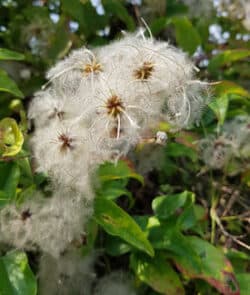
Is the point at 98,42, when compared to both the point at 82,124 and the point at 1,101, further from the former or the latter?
the point at 82,124

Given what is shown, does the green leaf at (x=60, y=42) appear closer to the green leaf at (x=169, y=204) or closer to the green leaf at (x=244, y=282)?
the green leaf at (x=169, y=204)

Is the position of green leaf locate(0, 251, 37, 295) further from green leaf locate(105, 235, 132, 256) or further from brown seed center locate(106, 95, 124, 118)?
brown seed center locate(106, 95, 124, 118)

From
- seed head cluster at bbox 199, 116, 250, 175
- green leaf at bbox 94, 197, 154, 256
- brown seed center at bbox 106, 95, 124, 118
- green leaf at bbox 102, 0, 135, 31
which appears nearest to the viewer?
brown seed center at bbox 106, 95, 124, 118

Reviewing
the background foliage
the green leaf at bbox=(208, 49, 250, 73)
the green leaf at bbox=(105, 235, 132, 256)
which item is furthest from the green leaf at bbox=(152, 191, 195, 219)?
the green leaf at bbox=(208, 49, 250, 73)

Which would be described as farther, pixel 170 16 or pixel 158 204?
pixel 170 16

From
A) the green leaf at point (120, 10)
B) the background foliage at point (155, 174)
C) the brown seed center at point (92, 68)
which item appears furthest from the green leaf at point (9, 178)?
the green leaf at point (120, 10)

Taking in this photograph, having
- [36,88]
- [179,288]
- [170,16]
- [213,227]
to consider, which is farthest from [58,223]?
[170,16]

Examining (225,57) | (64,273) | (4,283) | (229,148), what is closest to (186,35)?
(225,57)

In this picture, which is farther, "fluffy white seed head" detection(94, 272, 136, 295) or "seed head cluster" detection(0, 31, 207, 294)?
"fluffy white seed head" detection(94, 272, 136, 295)
